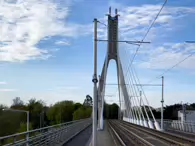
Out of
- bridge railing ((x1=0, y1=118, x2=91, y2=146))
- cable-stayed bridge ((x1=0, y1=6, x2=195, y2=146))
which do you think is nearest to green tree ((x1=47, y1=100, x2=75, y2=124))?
cable-stayed bridge ((x1=0, y1=6, x2=195, y2=146))

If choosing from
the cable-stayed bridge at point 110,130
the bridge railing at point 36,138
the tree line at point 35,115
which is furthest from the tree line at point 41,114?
the bridge railing at point 36,138

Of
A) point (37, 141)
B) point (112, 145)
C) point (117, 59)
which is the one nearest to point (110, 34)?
point (117, 59)

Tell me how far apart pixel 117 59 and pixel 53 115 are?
41.1 metres

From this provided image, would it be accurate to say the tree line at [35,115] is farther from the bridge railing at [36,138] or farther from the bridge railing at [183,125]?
the bridge railing at [36,138]

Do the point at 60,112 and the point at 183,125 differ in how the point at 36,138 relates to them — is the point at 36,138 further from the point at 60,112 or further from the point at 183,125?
the point at 60,112

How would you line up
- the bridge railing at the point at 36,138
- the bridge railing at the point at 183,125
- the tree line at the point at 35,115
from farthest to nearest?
the tree line at the point at 35,115 → the bridge railing at the point at 183,125 → the bridge railing at the point at 36,138

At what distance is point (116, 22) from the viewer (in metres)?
60.0

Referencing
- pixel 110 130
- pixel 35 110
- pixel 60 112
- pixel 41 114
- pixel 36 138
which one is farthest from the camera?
pixel 60 112

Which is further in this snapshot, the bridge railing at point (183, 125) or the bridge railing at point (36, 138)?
the bridge railing at point (183, 125)

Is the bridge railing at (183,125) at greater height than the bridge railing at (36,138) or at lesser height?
lesser

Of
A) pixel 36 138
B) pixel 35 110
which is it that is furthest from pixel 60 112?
pixel 36 138

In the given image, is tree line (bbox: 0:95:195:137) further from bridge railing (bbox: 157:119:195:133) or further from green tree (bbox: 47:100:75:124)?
bridge railing (bbox: 157:119:195:133)

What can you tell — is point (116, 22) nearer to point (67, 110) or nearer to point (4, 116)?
point (4, 116)

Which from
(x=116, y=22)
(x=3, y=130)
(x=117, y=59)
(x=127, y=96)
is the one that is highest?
(x=116, y=22)
